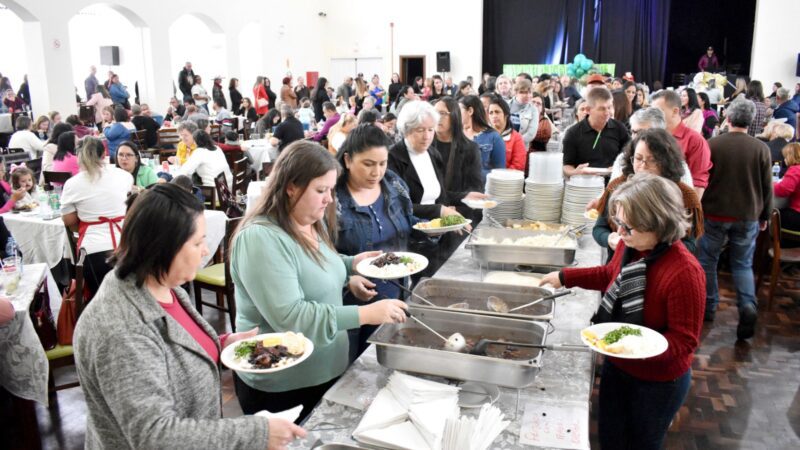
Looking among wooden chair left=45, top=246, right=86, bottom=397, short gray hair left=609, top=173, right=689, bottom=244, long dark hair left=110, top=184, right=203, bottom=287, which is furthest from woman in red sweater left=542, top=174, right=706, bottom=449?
wooden chair left=45, top=246, right=86, bottom=397

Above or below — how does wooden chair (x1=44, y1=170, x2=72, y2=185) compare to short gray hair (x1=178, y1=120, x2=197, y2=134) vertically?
below

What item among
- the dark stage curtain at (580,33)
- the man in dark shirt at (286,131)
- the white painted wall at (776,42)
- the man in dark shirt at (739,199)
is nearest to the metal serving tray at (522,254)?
the man in dark shirt at (739,199)

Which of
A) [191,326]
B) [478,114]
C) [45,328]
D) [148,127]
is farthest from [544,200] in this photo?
[148,127]

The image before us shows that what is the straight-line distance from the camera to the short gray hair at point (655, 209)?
1.49m

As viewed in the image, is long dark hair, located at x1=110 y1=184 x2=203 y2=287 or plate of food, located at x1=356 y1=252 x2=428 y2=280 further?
plate of food, located at x1=356 y1=252 x2=428 y2=280

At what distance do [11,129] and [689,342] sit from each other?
10376 millimetres

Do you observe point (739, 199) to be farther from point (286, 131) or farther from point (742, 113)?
point (286, 131)

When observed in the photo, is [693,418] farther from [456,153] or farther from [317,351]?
[317,351]

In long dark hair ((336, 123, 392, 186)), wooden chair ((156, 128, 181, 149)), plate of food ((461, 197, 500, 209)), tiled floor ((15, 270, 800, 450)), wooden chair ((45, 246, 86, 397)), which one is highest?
long dark hair ((336, 123, 392, 186))

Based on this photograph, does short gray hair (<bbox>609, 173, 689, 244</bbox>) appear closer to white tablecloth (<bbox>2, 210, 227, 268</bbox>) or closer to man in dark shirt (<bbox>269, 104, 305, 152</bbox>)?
white tablecloth (<bbox>2, 210, 227, 268</bbox>)

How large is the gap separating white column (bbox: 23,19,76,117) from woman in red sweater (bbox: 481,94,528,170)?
25.0ft

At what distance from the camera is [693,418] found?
8.55 ft

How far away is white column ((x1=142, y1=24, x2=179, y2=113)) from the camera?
1051 cm

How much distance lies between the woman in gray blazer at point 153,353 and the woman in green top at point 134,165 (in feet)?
10.5
